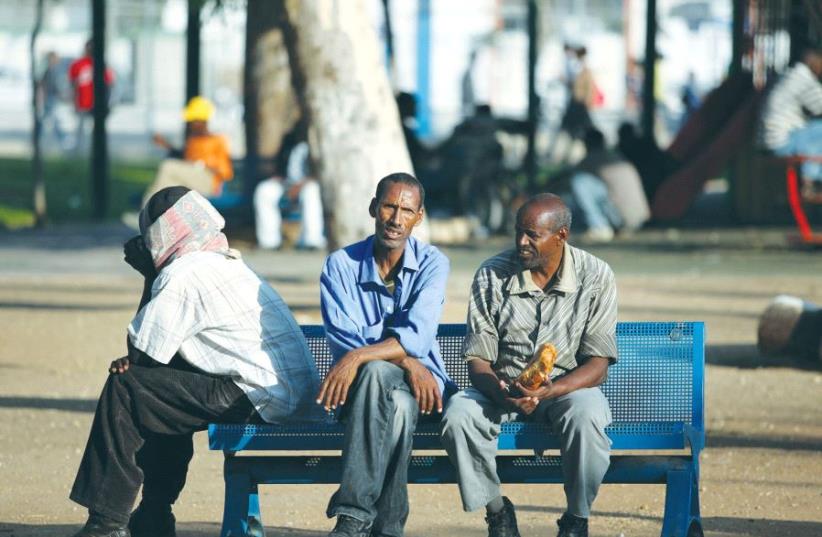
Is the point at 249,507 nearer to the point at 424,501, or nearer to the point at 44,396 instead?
the point at 424,501

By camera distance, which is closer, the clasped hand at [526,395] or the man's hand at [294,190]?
the clasped hand at [526,395]

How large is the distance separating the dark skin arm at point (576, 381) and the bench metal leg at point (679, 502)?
1.28ft

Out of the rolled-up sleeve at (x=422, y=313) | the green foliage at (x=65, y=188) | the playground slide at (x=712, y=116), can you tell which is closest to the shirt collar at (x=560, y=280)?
the rolled-up sleeve at (x=422, y=313)

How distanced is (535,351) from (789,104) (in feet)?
30.2

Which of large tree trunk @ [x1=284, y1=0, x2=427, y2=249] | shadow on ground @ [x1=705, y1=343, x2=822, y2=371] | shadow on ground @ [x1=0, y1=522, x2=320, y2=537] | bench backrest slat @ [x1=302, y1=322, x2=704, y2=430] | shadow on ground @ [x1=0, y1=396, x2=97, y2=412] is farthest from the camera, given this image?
large tree trunk @ [x1=284, y1=0, x2=427, y2=249]

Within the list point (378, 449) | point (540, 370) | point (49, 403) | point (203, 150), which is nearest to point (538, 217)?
point (540, 370)

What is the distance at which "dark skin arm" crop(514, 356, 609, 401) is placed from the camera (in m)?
5.18

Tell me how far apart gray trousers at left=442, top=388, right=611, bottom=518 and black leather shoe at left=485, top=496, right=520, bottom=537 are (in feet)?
0.29

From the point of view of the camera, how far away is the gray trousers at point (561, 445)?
5.11m

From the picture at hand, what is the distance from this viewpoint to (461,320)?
10547mm

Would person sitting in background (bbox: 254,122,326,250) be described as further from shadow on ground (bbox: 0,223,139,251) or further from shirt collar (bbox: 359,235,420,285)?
shirt collar (bbox: 359,235,420,285)

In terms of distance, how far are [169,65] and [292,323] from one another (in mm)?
29458

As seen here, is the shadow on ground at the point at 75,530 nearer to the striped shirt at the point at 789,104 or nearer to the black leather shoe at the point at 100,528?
the black leather shoe at the point at 100,528

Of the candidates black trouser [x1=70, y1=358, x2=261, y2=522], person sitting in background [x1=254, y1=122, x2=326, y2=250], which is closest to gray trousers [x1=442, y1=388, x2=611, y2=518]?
black trouser [x1=70, y1=358, x2=261, y2=522]
